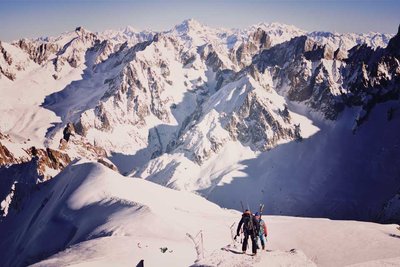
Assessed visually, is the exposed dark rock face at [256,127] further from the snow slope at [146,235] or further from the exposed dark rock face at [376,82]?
the snow slope at [146,235]

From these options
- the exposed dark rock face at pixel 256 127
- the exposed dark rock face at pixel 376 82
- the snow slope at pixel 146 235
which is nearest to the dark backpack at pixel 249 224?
the snow slope at pixel 146 235

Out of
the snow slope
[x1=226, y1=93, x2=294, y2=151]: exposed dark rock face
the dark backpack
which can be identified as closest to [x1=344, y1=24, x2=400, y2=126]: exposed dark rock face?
[x1=226, y1=93, x2=294, y2=151]: exposed dark rock face

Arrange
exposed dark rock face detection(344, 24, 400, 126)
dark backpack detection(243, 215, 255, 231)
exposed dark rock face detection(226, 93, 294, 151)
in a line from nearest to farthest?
dark backpack detection(243, 215, 255, 231) → exposed dark rock face detection(344, 24, 400, 126) → exposed dark rock face detection(226, 93, 294, 151)

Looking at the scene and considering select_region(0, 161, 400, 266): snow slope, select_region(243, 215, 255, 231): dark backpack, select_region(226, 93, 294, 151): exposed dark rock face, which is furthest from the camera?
select_region(226, 93, 294, 151): exposed dark rock face

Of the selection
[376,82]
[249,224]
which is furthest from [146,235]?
[376,82]

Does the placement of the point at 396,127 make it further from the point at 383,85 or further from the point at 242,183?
the point at 242,183

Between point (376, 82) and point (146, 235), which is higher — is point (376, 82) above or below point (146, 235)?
above

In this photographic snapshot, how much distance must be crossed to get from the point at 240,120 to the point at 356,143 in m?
51.4

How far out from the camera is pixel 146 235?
157 ft

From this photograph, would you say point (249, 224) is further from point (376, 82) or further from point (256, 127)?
point (376, 82)

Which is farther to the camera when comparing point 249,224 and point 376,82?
point 376,82

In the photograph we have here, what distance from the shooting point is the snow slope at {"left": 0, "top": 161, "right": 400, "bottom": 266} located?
37469 mm

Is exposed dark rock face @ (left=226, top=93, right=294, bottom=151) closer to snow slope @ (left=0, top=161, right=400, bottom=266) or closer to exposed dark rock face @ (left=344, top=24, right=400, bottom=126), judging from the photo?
exposed dark rock face @ (left=344, top=24, right=400, bottom=126)

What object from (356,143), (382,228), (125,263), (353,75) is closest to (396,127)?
(356,143)
